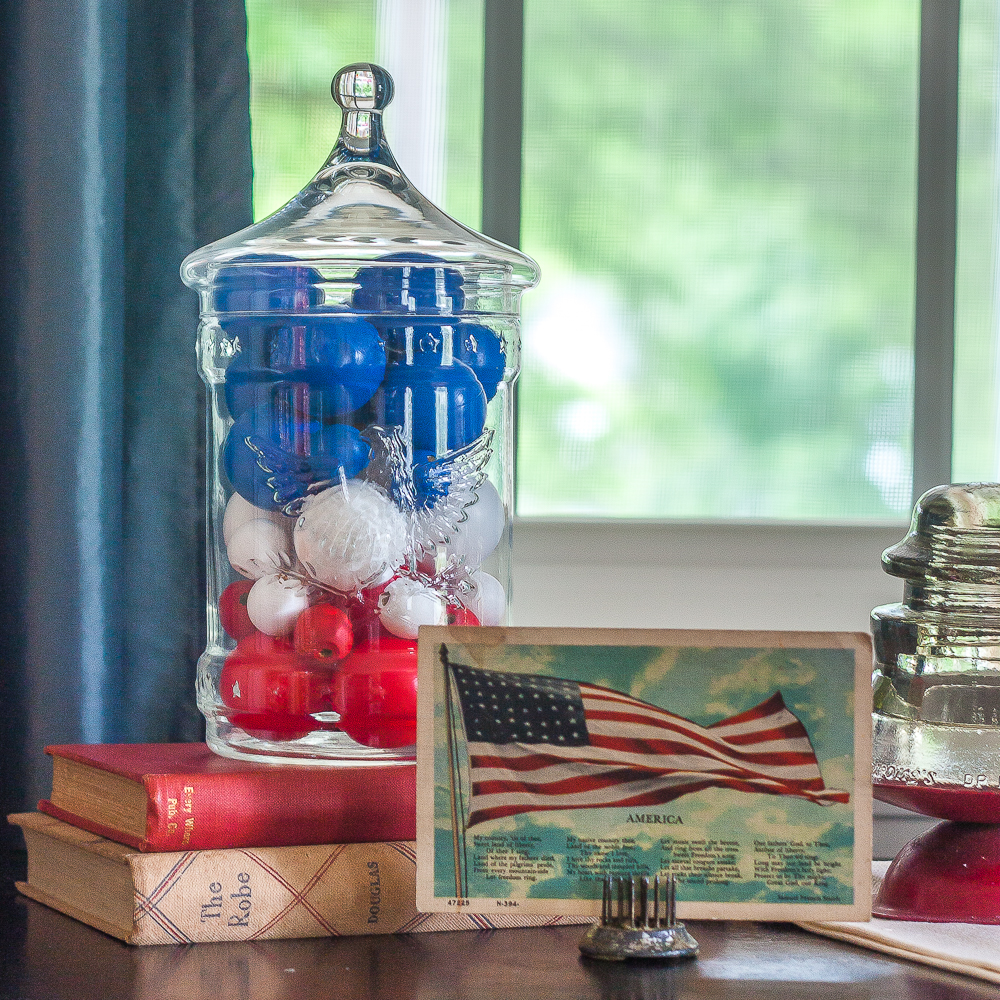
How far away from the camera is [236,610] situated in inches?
30.2

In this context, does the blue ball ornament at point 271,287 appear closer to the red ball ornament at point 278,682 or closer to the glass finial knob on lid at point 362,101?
the glass finial knob on lid at point 362,101

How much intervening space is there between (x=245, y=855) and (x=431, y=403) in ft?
0.96

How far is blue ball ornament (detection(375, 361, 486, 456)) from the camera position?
0.75 metres

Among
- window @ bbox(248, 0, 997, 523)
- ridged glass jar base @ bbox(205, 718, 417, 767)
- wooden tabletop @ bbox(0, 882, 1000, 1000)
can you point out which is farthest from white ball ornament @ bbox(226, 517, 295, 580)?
window @ bbox(248, 0, 997, 523)

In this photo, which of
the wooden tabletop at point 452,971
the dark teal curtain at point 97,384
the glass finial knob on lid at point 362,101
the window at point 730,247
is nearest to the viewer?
the wooden tabletop at point 452,971

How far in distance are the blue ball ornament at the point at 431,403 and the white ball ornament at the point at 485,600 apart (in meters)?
0.09

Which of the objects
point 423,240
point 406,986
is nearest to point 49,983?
point 406,986

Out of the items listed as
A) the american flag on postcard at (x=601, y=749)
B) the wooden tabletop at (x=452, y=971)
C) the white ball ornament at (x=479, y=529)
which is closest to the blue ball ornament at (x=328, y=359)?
the white ball ornament at (x=479, y=529)

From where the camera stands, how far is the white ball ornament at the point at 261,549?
2.43 ft

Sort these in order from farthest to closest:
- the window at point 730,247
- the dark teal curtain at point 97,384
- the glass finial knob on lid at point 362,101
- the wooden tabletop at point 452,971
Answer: the window at point 730,247 < the dark teal curtain at point 97,384 < the glass finial knob on lid at point 362,101 < the wooden tabletop at point 452,971

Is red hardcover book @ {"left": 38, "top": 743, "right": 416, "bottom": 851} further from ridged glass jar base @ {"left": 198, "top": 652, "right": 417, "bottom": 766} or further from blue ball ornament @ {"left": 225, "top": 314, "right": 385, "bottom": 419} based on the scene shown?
blue ball ornament @ {"left": 225, "top": 314, "right": 385, "bottom": 419}

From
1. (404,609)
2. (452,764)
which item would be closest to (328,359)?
(404,609)

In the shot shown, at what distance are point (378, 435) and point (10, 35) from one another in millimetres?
519

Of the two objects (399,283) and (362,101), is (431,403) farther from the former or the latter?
(362,101)
